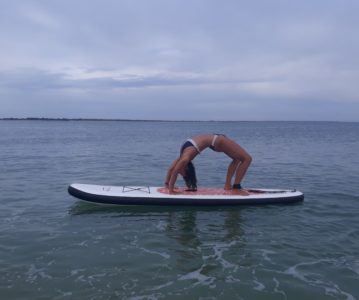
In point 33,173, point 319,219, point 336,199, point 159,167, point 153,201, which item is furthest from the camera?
point 159,167

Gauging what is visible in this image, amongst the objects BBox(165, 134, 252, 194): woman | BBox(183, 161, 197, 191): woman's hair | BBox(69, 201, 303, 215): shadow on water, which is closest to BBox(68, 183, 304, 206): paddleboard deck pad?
BBox(69, 201, 303, 215): shadow on water

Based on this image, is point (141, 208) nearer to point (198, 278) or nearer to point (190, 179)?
point (190, 179)

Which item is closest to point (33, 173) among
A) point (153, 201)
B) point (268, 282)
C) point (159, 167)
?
point (159, 167)

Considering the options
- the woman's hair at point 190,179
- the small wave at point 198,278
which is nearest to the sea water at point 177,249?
the small wave at point 198,278

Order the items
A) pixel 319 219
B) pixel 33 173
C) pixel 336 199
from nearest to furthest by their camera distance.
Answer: pixel 319 219, pixel 336 199, pixel 33 173

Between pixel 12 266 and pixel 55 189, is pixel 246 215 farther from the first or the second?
pixel 55 189

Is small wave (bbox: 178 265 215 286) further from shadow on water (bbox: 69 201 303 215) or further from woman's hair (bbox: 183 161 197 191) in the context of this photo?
woman's hair (bbox: 183 161 197 191)

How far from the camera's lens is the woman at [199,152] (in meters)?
12.8

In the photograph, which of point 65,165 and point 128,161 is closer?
point 65,165

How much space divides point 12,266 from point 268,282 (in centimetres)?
497

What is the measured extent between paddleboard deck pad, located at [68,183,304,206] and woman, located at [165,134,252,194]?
1.31 feet

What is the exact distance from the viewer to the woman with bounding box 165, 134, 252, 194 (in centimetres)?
1284

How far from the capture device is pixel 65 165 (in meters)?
25.5

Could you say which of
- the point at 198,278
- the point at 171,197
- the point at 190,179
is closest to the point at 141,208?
the point at 171,197
